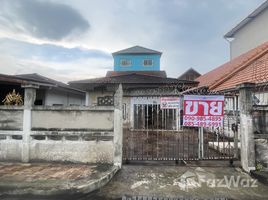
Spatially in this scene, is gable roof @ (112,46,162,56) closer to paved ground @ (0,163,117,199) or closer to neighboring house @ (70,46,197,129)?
neighboring house @ (70,46,197,129)

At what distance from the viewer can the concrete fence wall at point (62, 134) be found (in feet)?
19.9

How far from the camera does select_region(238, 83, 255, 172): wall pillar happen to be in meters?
5.86

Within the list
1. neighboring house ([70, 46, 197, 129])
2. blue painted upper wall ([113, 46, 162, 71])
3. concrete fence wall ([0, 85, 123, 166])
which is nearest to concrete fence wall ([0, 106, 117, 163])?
concrete fence wall ([0, 85, 123, 166])

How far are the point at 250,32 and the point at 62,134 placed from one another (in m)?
16.2

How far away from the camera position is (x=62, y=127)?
6.15 metres

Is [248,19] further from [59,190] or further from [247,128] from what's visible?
[59,190]

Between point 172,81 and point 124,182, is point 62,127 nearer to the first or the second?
point 124,182

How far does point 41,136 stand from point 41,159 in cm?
60

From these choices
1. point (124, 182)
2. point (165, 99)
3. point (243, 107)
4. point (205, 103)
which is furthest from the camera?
point (165, 99)

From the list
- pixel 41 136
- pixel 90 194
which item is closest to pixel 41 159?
pixel 41 136

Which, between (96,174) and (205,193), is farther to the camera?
(96,174)

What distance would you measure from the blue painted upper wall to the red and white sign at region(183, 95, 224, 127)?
17.8 metres

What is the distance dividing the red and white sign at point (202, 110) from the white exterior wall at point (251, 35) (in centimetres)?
1128

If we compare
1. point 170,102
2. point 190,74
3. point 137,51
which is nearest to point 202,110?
point 170,102
